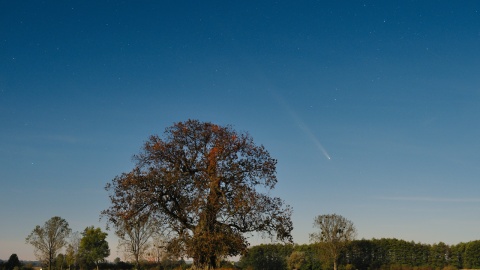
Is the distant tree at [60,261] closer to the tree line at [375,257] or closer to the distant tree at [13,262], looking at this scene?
the distant tree at [13,262]

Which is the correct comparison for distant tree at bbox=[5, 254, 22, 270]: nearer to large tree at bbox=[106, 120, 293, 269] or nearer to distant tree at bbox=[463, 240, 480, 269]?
large tree at bbox=[106, 120, 293, 269]

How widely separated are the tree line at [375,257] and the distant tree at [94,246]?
26790 millimetres

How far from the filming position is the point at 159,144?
27344mm

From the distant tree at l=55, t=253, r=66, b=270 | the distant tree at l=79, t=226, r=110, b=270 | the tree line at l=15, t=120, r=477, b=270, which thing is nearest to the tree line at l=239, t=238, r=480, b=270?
the distant tree at l=79, t=226, r=110, b=270

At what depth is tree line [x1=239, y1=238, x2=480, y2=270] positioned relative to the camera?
79.3m

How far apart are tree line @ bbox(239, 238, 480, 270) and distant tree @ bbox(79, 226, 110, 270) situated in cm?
2679

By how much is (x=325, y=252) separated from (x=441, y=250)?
70.0 ft

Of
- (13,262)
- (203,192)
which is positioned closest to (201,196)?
(203,192)

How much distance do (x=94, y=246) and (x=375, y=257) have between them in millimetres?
54163

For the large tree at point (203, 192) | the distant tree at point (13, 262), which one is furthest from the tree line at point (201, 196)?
the distant tree at point (13, 262)

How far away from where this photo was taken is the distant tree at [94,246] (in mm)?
83500

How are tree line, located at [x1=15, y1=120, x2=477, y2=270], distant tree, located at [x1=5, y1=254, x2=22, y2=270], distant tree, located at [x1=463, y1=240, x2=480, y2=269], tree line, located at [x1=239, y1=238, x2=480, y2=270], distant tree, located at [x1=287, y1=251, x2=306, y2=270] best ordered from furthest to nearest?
distant tree, located at [x1=287, y1=251, x2=306, y2=270] < tree line, located at [x1=239, y1=238, x2=480, y2=270] < distant tree, located at [x1=463, y1=240, x2=480, y2=269] < distant tree, located at [x1=5, y1=254, x2=22, y2=270] < tree line, located at [x1=15, y1=120, x2=477, y2=270]

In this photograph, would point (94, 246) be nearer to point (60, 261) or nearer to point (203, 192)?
point (60, 261)

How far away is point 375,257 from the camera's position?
84125 mm
